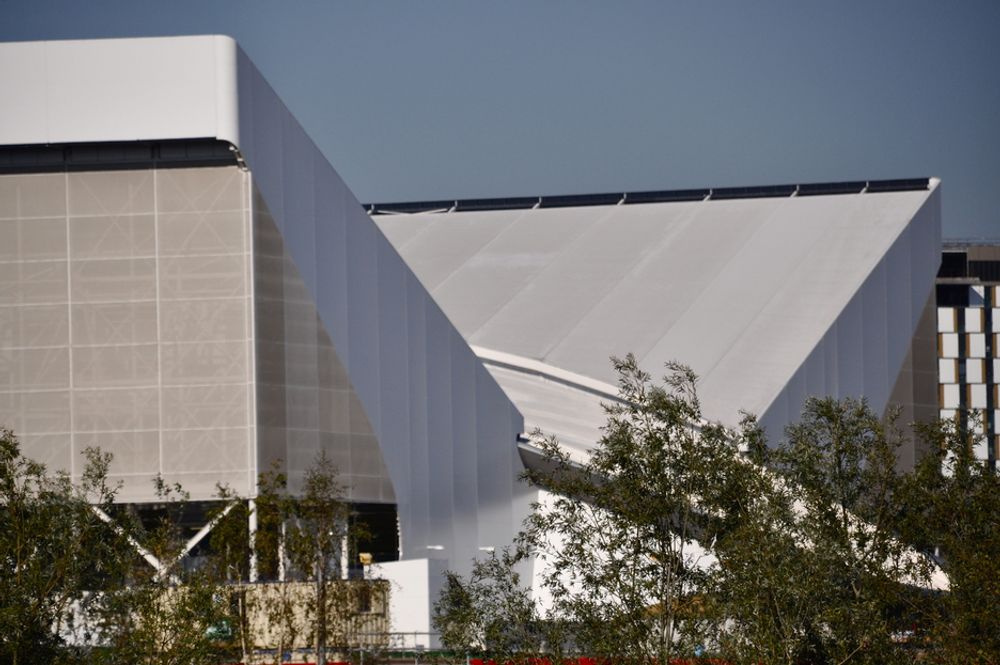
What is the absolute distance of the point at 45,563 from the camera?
2964 centimetres

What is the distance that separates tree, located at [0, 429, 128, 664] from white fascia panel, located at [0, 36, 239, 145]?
1587 cm

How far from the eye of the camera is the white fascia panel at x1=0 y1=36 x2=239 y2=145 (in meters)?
44.9

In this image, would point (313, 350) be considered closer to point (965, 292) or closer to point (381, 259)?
point (381, 259)

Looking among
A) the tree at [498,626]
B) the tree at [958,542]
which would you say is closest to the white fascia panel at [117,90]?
the tree at [498,626]

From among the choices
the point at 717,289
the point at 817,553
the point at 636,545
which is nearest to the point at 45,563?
the point at 636,545

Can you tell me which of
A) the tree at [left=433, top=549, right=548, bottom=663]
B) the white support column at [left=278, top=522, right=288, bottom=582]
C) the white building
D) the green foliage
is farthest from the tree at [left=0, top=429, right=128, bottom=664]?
the white building

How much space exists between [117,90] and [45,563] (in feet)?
61.3

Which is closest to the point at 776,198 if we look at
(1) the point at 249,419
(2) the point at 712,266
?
(2) the point at 712,266

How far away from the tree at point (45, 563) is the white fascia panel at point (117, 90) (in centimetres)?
1587

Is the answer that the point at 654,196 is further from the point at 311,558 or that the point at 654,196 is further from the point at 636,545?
the point at 636,545

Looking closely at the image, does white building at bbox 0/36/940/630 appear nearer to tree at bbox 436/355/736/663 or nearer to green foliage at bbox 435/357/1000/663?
green foliage at bbox 435/357/1000/663

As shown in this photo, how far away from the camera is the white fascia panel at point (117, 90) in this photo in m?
44.9

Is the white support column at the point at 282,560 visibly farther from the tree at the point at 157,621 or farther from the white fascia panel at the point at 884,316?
the white fascia panel at the point at 884,316

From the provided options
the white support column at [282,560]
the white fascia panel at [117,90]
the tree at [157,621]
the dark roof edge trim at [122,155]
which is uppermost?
the white fascia panel at [117,90]
